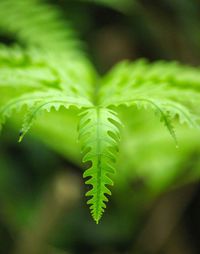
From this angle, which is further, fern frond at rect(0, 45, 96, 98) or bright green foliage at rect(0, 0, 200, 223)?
fern frond at rect(0, 45, 96, 98)

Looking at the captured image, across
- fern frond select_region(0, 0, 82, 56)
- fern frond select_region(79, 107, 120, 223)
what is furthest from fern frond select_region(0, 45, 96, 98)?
fern frond select_region(0, 0, 82, 56)

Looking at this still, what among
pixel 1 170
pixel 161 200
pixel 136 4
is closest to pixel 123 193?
pixel 161 200

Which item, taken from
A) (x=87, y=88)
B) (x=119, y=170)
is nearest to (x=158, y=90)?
(x=87, y=88)

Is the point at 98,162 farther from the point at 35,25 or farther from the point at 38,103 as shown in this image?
the point at 35,25

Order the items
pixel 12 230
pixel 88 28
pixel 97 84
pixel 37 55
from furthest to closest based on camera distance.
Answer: pixel 88 28
pixel 12 230
pixel 97 84
pixel 37 55

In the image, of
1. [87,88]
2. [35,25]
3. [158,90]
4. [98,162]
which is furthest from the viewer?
[35,25]

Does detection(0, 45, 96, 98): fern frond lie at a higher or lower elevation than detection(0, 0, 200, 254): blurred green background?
lower

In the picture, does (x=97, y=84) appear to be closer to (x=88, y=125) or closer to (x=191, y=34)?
(x=88, y=125)

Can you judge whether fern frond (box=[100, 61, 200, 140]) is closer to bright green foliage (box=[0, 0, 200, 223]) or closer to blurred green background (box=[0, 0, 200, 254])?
bright green foliage (box=[0, 0, 200, 223])
